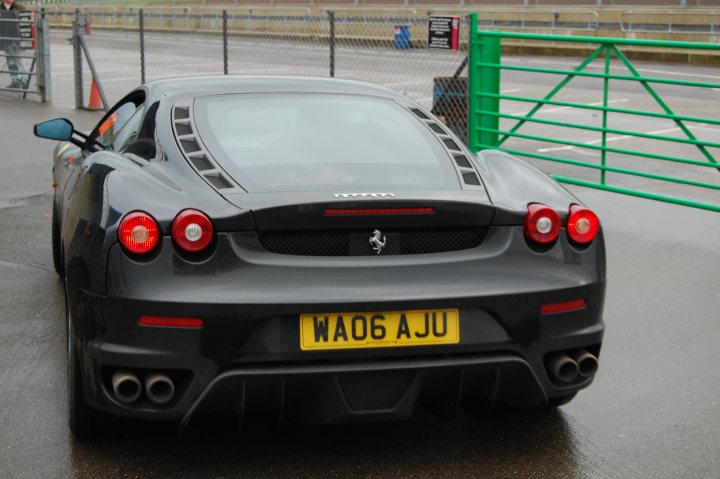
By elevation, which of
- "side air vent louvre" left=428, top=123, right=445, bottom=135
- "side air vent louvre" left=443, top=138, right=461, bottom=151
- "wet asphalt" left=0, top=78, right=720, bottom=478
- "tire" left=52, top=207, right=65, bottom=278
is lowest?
"wet asphalt" left=0, top=78, right=720, bottom=478

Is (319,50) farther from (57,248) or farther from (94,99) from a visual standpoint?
(57,248)

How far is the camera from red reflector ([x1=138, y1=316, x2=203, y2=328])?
3625 mm

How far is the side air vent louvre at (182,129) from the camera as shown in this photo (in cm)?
445

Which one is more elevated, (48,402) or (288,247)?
(288,247)

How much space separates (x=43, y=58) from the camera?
18312 millimetres

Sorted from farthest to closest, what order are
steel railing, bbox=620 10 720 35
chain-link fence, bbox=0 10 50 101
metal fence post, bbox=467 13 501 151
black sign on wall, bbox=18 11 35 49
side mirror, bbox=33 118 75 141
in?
1. steel railing, bbox=620 10 720 35
2. black sign on wall, bbox=18 11 35 49
3. chain-link fence, bbox=0 10 50 101
4. metal fence post, bbox=467 13 501 151
5. side mirror, bbox=33 118 75 141

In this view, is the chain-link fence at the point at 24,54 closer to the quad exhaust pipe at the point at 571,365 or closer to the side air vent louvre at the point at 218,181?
the side air vent louvre at the point at 218,181

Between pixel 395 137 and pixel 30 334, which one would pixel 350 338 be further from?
pixel 30 334

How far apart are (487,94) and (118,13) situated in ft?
59.2

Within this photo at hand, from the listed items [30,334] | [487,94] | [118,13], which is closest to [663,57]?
[118,13]

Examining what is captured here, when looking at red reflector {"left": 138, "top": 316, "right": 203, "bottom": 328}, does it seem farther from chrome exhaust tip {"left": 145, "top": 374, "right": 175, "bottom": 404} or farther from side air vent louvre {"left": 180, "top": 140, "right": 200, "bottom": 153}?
side air vent louvre {"left": 180, "top": 140, "right": 200, "bottom": 153}

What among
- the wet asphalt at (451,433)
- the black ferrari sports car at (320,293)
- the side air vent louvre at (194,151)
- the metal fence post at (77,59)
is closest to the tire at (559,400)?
Answer: the wet asphalt at (451,433)

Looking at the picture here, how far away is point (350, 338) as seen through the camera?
3678 mm

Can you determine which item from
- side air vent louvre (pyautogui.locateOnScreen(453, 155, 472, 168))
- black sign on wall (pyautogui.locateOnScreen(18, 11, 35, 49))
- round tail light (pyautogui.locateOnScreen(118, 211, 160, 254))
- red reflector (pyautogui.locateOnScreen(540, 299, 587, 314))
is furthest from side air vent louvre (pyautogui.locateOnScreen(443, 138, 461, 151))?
black sign on wall (pyautogui.locateOnScreen(18, 11, 35, 49))
